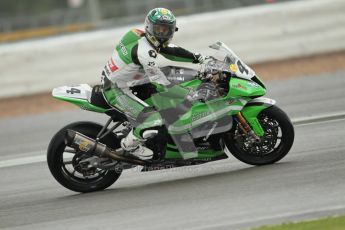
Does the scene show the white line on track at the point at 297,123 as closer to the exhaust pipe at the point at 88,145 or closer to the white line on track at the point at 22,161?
the white line on track at the point at 22,161

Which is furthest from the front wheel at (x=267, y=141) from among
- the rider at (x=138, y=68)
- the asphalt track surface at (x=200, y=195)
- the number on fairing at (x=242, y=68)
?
the rider at (x=138, y=68)

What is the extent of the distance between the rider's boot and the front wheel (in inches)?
33.7

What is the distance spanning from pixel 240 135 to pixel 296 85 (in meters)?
6.28

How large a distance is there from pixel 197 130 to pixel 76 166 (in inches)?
53.0

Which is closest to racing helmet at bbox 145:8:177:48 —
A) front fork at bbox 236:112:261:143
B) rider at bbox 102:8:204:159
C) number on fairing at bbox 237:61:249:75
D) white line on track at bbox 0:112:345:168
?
rider at bbox 102:8:204:159

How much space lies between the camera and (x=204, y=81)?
8.23 meters

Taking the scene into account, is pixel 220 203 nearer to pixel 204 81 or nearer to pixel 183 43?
pixel 204 81

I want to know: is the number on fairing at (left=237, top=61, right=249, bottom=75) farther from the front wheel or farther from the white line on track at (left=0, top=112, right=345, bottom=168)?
the white line on track at (left=0, top=112, right=345, bottom=168)

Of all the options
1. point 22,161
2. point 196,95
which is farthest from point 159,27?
point 22,161

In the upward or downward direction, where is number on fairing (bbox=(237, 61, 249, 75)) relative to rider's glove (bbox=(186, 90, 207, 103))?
upward

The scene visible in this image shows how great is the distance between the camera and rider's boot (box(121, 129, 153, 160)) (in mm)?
8248

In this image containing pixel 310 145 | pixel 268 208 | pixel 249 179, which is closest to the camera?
pixel 268 208

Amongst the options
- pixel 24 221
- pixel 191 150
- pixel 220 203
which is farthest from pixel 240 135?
pixel 24 221

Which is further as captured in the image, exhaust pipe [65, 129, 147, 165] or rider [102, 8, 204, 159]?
exhaust pipe [65, 129, 147, 165]
